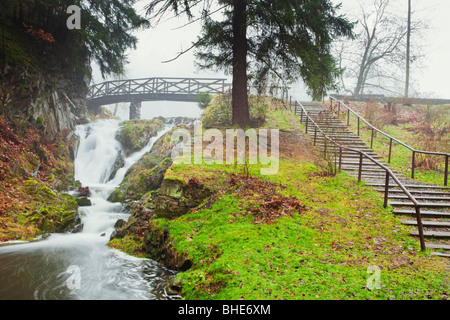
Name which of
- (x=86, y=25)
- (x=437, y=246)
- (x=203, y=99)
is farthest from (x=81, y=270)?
(x=203, y=99)

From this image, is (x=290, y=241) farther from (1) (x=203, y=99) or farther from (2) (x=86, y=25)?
(2) (x=86, y=25)

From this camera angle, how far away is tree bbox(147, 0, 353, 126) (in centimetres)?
1054

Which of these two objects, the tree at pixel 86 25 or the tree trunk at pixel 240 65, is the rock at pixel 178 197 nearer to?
the tree trunk at pixel 240 65

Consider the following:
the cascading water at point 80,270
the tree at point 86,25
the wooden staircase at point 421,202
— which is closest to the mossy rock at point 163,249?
the cascading water at point 80,270

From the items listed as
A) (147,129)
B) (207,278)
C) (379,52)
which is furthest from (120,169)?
(379,52)

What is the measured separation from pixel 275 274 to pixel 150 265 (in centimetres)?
326

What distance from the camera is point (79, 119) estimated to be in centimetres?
2022

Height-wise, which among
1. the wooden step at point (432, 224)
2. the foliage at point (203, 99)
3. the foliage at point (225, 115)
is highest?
the foliage at point (203, 99)

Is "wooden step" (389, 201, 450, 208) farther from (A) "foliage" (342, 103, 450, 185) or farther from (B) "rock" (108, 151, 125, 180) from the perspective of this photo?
(B) "rock" (108, 151, 125, 180)

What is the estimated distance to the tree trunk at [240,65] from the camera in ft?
36.3

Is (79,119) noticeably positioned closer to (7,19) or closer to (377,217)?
(7,19)

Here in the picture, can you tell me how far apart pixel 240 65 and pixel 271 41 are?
1.69 m

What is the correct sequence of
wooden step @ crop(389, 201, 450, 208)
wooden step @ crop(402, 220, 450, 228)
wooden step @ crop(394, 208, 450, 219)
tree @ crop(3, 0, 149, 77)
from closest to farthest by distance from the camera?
wooden step @ crop(402, 220, 450, 228) < wooden step @ crop(394, 208, 450, 219) < wooden step @ crop(389, 201, 450, 208) < tree @ crop(3, 0, 149, 77)

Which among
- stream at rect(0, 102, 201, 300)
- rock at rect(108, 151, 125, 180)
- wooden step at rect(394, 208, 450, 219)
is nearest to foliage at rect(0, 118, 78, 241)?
stream at rect(0, 102, 201, 300)
